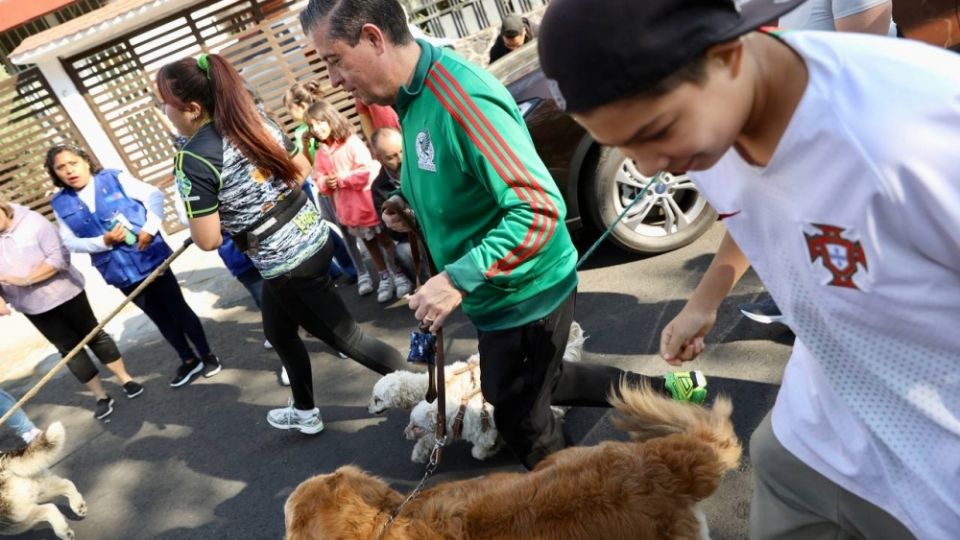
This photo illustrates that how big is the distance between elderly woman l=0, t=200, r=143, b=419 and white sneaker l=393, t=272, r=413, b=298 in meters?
2.43

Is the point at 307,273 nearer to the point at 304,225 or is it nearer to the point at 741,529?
the point at 304,225

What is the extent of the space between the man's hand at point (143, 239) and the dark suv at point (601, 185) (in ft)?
9.59

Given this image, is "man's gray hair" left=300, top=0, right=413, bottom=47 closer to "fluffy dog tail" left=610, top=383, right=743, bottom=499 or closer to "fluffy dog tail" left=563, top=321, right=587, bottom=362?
"fluffy dog tail" left=610, top=383, right=743, bottom=499

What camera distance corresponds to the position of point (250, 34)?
9719mm

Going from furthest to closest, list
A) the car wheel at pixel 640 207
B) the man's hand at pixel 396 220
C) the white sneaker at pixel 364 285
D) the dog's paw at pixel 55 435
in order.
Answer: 1. the white sneaker at pixel 364 285
2. the car wheel at pixel 640 207
3. the dog's paw at pixel 55 435
4. the man's hand at pixel 396 220

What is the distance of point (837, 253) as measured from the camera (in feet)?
3.30

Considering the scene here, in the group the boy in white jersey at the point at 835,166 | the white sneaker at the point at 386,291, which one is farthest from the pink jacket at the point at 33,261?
the boy in white jersey at the point at 835,166

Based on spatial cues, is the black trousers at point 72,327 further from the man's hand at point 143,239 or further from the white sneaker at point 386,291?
the white sneaker at point 386,291

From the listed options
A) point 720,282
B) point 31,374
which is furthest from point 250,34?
point 720,282

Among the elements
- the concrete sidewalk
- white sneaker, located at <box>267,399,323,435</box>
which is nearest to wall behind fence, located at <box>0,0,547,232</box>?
the concrete sidewalk

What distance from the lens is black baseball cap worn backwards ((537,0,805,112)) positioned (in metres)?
0.87

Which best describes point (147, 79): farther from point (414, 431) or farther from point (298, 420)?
point (414, 431)

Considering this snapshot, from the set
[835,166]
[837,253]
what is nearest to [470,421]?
[837,253]

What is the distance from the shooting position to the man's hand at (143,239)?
15.3ft
